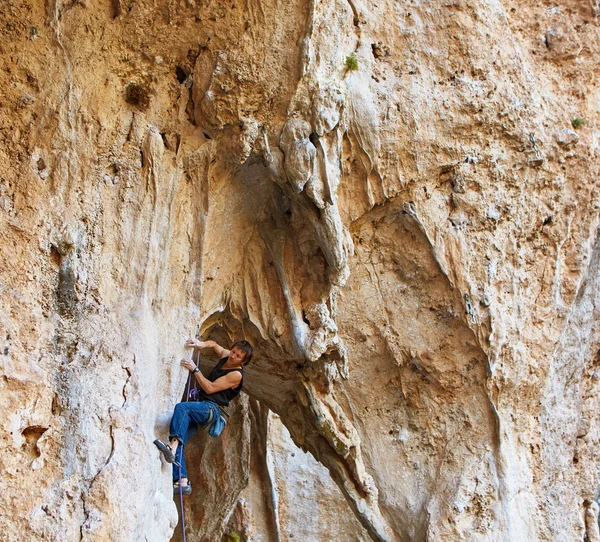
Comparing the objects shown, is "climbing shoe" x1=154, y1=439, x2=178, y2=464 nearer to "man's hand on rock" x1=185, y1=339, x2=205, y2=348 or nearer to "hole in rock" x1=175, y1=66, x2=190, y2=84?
"man's hand on rock" x1=185, y1=339, x2=205, y2=348

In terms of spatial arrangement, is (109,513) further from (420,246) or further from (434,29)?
(434,29)

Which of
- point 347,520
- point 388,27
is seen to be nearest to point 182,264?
point 388,27

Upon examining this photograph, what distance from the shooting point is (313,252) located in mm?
6555

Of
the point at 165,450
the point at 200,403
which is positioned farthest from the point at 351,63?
the point at 165,450

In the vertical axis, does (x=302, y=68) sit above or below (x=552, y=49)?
below

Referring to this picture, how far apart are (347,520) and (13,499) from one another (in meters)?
6.25

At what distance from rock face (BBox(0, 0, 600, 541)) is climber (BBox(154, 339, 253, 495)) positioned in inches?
4.2

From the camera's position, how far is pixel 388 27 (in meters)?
6.98

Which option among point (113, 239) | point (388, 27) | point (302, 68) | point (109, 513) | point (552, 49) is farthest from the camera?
point (552, 49)

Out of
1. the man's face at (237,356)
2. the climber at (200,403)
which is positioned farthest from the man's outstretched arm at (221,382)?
the man's face at (237,356)

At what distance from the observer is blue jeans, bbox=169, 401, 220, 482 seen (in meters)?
5.34

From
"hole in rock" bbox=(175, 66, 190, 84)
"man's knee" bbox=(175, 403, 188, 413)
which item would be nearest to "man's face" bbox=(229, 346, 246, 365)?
"man's knee" bbox=(175, 403, 188, 413)

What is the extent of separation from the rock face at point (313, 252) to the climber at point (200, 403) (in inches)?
4.2

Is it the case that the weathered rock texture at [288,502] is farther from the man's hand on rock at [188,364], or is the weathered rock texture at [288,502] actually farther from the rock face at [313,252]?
the man's hand on rock at [188,364]
